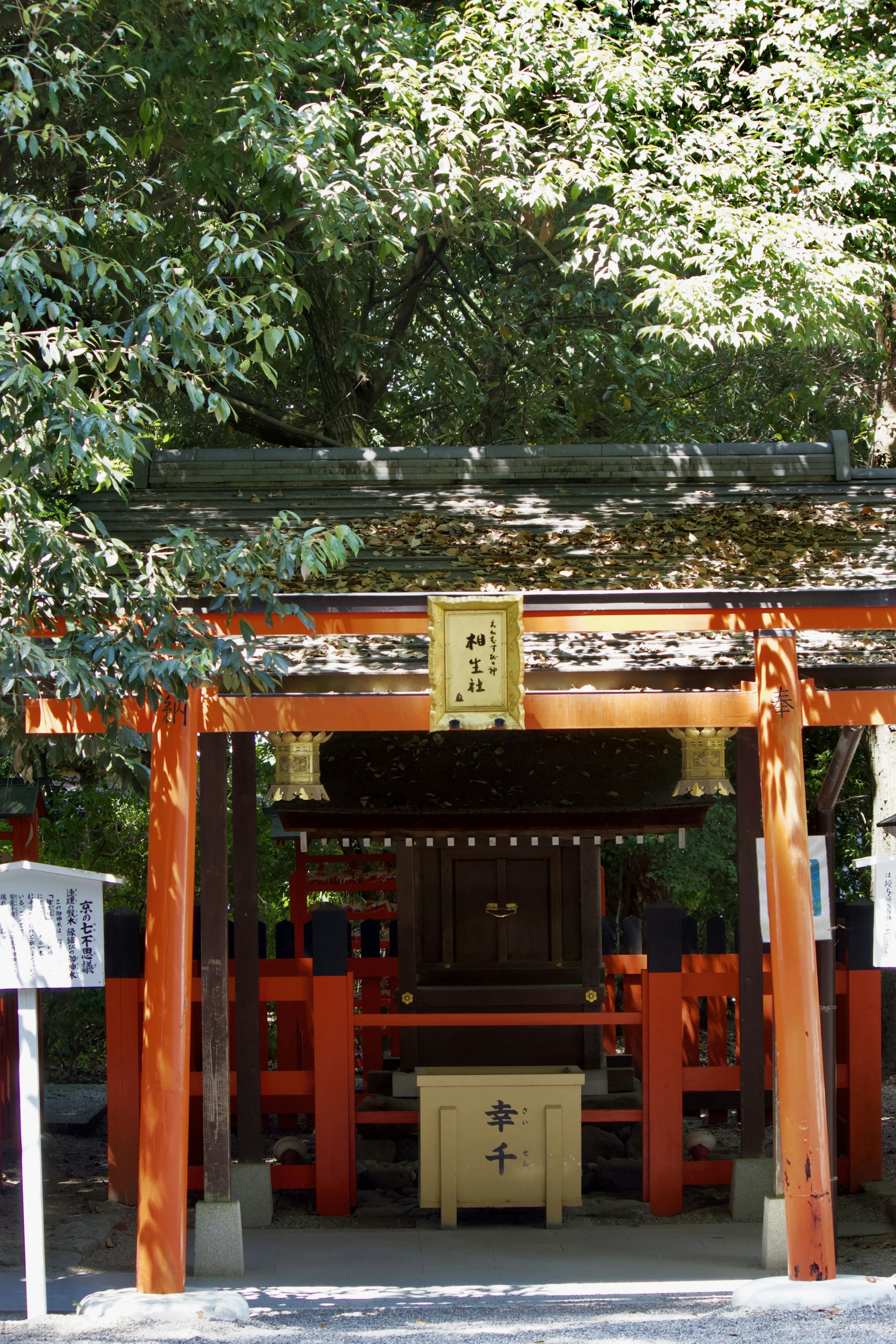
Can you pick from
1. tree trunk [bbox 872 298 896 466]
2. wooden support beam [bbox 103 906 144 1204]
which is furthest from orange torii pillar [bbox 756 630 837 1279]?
tree trunk [bbox 872 298 896 466]

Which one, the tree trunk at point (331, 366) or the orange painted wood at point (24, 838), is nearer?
the orange painted wood at point (24, 838)

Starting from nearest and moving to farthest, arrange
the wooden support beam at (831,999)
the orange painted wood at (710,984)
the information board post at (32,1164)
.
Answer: the information board post at (32,1164)
the wooden support beam at (831,999)
the orange painted wood at (710,984)

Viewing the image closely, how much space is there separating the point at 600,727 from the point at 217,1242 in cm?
320

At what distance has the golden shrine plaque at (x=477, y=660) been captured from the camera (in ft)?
18.0

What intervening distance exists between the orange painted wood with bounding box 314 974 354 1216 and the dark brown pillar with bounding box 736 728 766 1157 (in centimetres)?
232

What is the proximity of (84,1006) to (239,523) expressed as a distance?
7.46 m

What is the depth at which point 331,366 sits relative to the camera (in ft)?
41.3

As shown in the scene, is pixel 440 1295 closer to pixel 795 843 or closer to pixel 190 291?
pixel 795 843


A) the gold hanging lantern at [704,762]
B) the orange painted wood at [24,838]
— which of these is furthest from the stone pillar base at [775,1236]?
the orange painted wood at [24,838]

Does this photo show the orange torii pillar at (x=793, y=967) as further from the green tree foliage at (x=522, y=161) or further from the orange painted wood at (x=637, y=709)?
the green tree foliage at (x=522, y=161)

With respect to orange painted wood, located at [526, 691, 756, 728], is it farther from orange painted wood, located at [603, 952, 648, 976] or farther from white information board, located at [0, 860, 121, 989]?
orange painted wood, located at [603, 952, 648, 976]

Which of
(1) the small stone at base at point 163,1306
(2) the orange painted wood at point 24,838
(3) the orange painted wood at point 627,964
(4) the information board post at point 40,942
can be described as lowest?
(1) the small stone at base at point 163,1306

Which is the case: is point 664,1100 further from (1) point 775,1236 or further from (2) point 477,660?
(2) point 477,660

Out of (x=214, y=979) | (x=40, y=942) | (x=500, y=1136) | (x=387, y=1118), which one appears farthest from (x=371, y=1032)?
(x=40, y=942)
